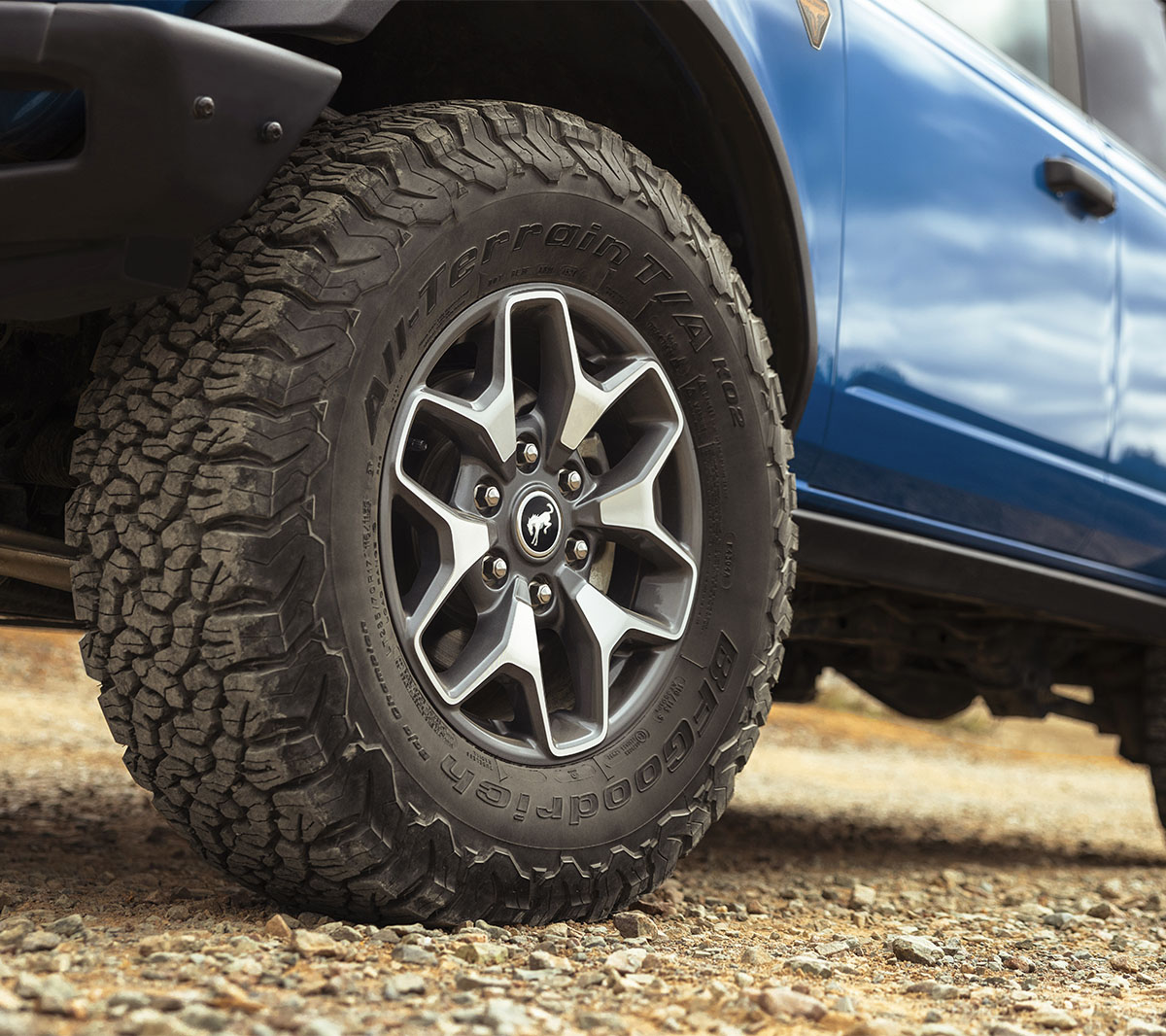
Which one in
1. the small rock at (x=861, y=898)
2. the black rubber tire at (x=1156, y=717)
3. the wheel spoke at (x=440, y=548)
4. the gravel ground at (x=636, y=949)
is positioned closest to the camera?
the gravel ground at (x=636, y=949)

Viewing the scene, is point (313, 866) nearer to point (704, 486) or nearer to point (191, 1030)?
point (191, 1030)

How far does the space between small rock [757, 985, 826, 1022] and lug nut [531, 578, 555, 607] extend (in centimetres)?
64

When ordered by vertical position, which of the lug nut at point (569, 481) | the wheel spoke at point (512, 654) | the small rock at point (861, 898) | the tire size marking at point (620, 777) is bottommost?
the small rock at point (861, 898)

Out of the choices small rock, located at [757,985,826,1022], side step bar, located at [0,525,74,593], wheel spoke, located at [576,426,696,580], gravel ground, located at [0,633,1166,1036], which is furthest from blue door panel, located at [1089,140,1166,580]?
side step bar, located at [0,525,74,593]

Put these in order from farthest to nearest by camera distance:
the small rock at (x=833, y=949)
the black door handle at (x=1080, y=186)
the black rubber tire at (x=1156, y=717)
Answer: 1. the black rubber tire at (x=1156, y=717)
2. the black door handle at (x=1080, y=186)
3. the small rock at (x=833, y=949)

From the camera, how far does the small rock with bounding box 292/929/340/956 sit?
1378 mm

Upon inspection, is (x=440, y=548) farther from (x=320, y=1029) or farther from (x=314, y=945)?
(x=320, y=1029)

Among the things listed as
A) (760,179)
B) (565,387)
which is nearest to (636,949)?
(565,387)

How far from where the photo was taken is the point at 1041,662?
12.3 ft

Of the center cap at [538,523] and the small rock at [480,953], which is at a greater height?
the center cap at [538,523]

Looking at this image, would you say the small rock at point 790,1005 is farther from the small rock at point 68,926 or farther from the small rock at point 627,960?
the small rock at point 68,926

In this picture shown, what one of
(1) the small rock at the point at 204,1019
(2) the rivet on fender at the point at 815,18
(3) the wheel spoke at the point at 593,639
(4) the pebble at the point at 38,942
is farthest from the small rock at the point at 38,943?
(2) the rivet on fender at the point at 815,18

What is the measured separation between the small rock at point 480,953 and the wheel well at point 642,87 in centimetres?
119

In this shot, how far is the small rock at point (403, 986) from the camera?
1.25 m
